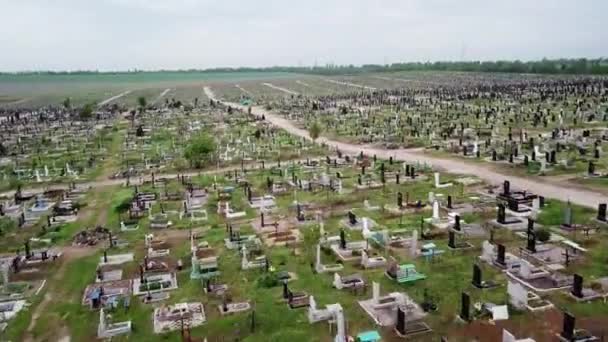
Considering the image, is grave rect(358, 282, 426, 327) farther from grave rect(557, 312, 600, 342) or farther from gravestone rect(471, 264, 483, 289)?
grave rect(557, 312, 600, 342)

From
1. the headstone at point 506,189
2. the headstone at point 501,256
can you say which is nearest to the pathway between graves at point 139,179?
the headstone at point 506,189

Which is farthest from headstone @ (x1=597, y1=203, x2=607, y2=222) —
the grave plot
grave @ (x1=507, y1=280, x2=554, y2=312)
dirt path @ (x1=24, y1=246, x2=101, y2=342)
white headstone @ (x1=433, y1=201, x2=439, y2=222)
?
the grave plot

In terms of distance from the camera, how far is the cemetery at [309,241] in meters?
15.7

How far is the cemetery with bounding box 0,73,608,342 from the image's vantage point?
15.7 metres

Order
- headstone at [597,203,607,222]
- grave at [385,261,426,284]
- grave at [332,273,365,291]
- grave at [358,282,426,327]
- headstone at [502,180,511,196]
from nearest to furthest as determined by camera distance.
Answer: grave at [358,282,426,327] < grave at [332,273,365,291] < grave at [385,261,426,284] < headstone at [597,203,607,222] < headstone at [502,180,511,196]

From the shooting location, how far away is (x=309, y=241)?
22.4 m

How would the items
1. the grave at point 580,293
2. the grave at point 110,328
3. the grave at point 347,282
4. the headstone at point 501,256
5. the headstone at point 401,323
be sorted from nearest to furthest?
the headstone at point 401,323, the grave at point 110,328, the grave at point 580,293, the grave at point 347,282, the headstone at point 501,256

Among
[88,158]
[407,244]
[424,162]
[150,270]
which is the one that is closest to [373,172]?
[424,162]

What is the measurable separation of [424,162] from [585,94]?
163 feet

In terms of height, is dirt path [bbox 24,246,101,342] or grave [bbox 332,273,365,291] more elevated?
grave [bbox 332,273,365,291]

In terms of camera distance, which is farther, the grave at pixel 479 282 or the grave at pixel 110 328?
the grave at pixel 479 282

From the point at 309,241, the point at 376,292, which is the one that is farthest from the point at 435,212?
the point at 376,292

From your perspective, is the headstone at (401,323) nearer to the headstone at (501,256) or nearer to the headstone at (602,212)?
the headstone at (501,256)

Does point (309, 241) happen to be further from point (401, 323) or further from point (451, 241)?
point (401, 323)
